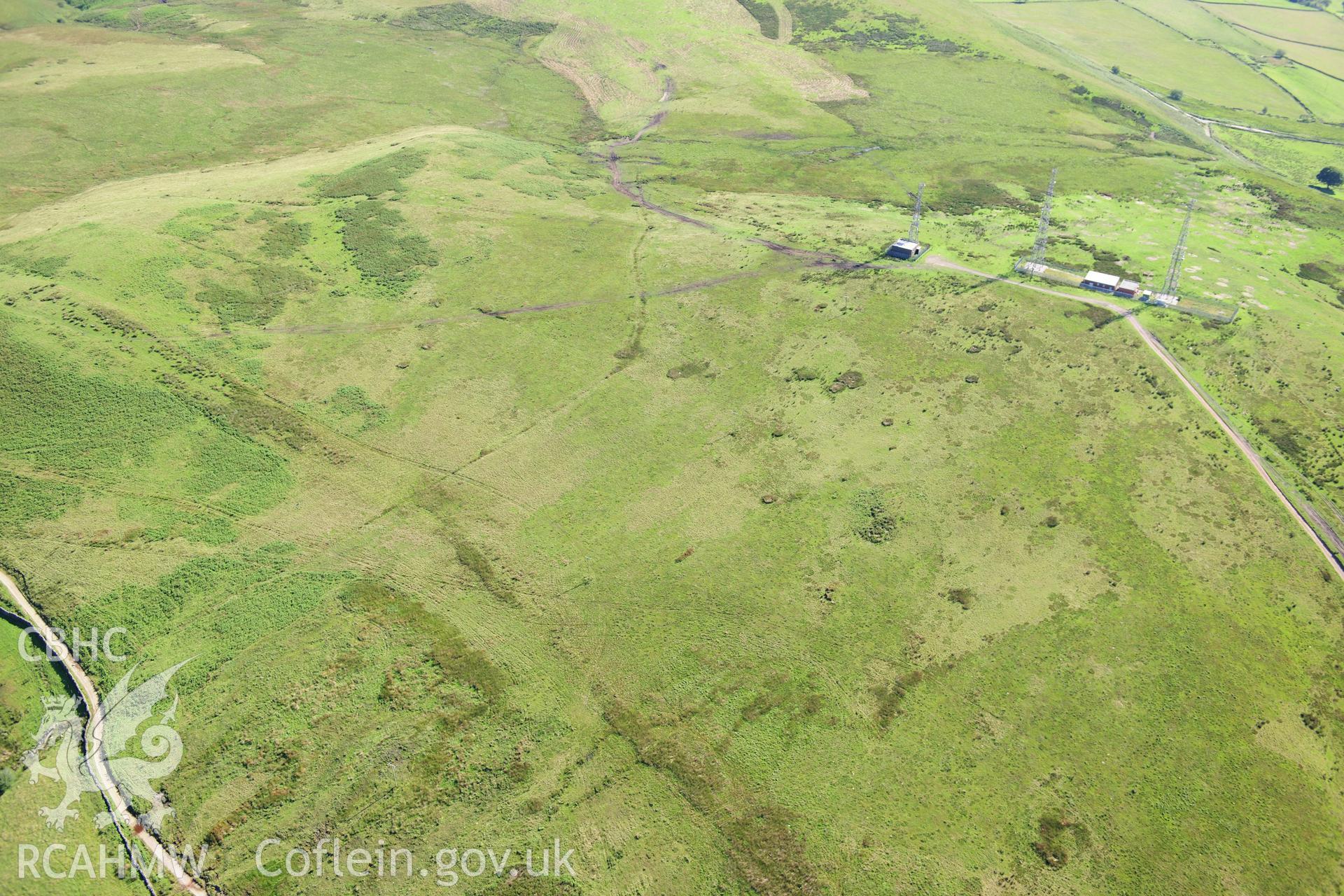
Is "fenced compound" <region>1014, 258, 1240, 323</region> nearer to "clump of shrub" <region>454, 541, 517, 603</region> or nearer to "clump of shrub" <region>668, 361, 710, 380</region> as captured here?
"clump of shrub" <region>668, 361, 710, 380</region>

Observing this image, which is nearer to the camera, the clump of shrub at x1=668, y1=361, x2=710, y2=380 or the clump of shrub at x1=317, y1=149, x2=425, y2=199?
the clump of shrub at x1=668, y1=361, x2=710, y2=380

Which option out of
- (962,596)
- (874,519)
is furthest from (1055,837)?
(874,519)

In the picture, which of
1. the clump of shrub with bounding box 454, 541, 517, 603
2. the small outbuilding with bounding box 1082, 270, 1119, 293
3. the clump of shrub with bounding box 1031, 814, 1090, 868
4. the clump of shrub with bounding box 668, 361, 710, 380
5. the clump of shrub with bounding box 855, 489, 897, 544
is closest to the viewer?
the clump of shrub with bounding box 1031, 814, 1090, 868

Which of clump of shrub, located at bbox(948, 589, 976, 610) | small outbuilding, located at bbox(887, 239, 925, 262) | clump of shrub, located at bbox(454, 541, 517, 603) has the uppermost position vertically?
small outbuilding, located at bbox(887, 239, 925, 262)

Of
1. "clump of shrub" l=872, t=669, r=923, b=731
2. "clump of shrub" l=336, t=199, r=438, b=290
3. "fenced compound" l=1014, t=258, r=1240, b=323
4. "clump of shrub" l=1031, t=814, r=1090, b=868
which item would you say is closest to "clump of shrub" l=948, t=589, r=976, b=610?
"clump of shrub" l=872, t=669, r=923, b=731

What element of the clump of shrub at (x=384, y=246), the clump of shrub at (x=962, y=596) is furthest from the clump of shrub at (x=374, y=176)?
the clump of shrub at (x=962, y=596)

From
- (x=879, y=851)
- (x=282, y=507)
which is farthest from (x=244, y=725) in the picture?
(x=879, y=851)

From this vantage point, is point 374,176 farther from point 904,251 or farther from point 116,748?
point 116,748
